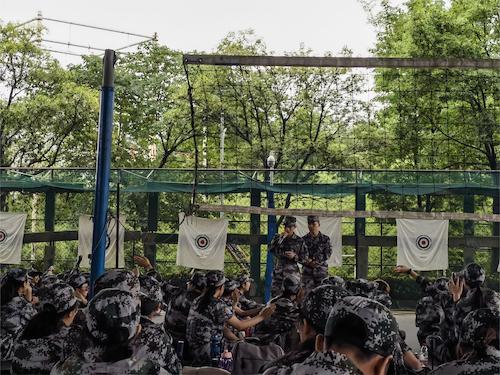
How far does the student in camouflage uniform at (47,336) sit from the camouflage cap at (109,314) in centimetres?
122

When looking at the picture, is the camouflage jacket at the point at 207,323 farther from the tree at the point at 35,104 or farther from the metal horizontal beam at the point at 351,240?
the tree at the point at 35,104

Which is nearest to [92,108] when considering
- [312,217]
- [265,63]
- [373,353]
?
[312,217]

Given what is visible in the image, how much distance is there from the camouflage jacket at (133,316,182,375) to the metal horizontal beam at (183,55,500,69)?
5729 mm

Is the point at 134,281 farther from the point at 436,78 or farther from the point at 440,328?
the point at 436,78

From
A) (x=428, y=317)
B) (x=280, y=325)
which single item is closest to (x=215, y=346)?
(x=280, y=325)

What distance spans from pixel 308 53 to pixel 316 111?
2.14 meters

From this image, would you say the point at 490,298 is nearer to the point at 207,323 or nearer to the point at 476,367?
the point at 476,367

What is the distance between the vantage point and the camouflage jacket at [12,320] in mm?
6008

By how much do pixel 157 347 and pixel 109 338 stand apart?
0.80 meters

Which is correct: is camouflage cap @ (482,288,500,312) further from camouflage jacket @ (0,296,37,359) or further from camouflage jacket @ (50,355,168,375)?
camouflage jacket @ (0,296,37,359)

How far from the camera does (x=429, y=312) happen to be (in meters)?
8.32

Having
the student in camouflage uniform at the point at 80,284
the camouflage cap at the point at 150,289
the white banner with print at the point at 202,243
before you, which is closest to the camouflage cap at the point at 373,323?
the camouflage cap at the point at 150,289

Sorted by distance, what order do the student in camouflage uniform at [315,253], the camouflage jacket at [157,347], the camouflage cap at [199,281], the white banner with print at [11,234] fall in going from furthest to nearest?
the white banner with print at [11,234], the student in camouflage uniform at [315,253], the camouflage cap at [199,281], the camouflage jacket at [157,347]

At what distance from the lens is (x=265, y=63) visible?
9555 millimetres
